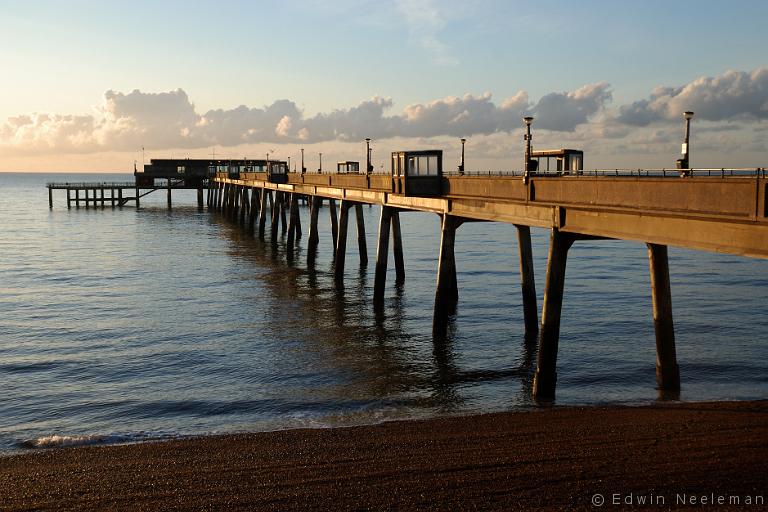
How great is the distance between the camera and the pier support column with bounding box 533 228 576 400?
18.4 m

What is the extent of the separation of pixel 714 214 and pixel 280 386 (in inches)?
469

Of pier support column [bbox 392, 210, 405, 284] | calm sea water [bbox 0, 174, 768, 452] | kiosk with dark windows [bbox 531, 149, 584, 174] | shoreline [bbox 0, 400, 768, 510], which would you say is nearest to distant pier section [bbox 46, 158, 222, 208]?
calm sea water [bbox 0, 174, 768, 452]

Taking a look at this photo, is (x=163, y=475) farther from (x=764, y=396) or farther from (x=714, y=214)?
(x=764, y=396)

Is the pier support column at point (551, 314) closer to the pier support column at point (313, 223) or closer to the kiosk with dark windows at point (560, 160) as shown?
the kiosk with dark windows at point (560, 160)

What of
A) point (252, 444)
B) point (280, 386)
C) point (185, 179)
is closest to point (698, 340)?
point (280, 386)

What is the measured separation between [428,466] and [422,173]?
16.5 meters

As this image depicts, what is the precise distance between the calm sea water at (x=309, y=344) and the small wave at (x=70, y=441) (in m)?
0.06

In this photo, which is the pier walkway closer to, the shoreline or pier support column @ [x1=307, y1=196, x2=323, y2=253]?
the shoreline

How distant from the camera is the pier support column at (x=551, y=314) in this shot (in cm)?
1844

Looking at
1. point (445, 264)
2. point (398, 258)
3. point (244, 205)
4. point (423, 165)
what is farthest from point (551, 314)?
point (244, 205)

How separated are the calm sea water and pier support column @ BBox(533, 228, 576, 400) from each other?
1.80ft

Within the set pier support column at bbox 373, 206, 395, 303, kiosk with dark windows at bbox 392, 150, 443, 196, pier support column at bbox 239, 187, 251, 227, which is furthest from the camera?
pier support column at bbox 239, 187, 251, 227

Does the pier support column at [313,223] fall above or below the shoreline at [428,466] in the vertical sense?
above

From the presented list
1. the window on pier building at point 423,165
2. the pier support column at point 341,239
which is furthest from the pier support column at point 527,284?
the pier support column at point 341,239
